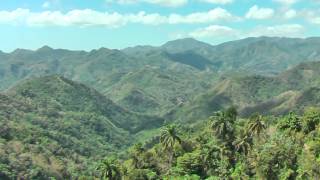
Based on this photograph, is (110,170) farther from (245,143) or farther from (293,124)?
(293,124)

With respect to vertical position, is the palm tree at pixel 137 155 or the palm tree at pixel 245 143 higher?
the palm tree at pixel 245 143

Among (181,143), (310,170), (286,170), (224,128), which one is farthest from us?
(181,143)

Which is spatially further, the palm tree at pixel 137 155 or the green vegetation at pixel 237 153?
the palm tree at pixel 137 155

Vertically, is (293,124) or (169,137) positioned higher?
(293,124)

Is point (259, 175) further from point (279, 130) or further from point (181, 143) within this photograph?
point (181, 143)

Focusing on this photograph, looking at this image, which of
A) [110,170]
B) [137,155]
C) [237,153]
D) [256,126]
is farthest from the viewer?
[137,155]

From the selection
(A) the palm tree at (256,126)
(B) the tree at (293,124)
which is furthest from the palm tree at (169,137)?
(B) the tree at (293,124)

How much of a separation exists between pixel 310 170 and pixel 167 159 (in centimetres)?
5634

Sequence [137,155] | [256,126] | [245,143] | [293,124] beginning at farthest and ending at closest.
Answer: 1. [137,155]
2. [293,124]
3. [245,143]
4. [256,126]

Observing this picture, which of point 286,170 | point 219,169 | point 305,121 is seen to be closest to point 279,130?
point 305,121

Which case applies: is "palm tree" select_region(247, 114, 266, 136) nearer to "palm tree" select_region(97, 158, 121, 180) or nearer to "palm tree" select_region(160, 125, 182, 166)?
"palm tree" select_region(160, 125, 182, 166)

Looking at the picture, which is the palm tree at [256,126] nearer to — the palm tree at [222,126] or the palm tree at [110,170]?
the palm tree at [222,126]

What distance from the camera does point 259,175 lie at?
11438 cm

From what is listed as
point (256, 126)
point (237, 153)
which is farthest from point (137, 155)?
point (256, 126)
